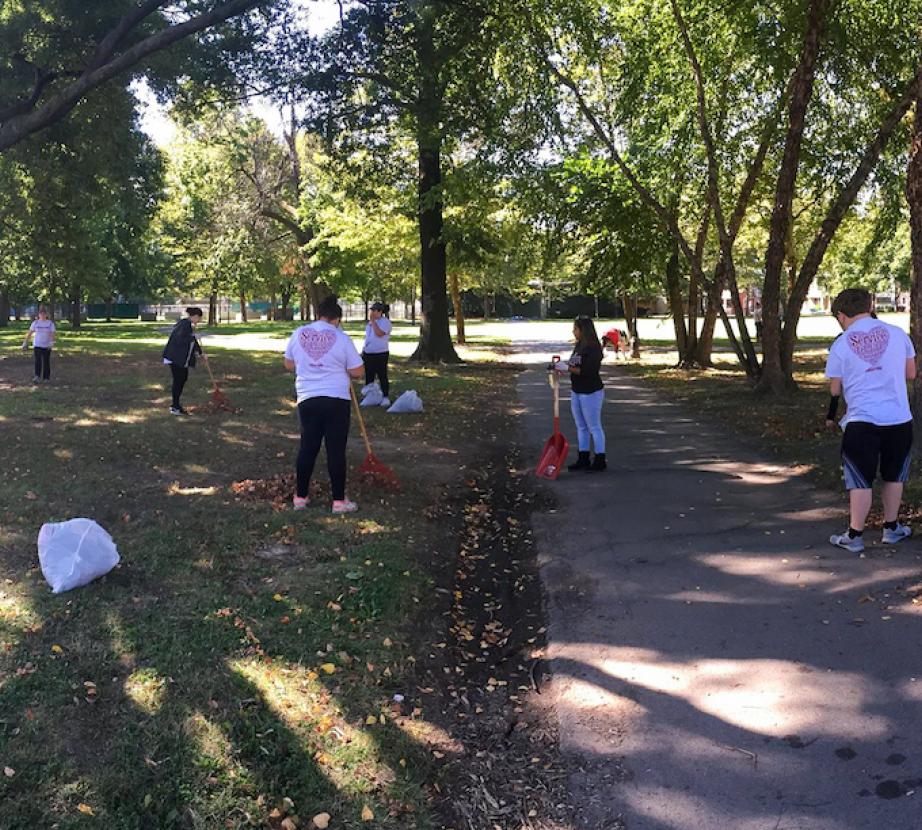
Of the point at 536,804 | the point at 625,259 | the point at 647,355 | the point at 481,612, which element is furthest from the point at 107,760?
the point at 647,355

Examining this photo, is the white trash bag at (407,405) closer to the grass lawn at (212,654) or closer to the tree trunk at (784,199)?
the grass lawn at (212,654)

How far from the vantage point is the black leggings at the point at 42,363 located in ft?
54.9

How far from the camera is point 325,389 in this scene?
680 cm

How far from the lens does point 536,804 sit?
323 cm

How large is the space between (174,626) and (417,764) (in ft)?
5.80

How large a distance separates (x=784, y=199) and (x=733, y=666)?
1072cm

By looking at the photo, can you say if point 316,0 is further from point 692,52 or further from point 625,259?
point 625,259

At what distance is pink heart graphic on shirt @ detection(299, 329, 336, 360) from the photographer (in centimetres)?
678

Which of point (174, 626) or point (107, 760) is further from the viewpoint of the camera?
point (174, 626)

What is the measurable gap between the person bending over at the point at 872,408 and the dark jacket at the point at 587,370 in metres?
3.11

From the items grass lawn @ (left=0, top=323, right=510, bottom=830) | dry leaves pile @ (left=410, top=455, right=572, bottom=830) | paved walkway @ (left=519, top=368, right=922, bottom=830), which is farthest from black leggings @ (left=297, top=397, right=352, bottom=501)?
paved walkway @ (left=519, top=368, right=922, bottom=830)

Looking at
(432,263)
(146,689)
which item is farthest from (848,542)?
(432,263)

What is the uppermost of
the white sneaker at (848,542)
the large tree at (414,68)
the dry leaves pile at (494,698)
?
the large tree at (414,68)

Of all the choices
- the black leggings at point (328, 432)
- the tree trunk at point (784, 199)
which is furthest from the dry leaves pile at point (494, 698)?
the tree trunk at point (784, 199)
